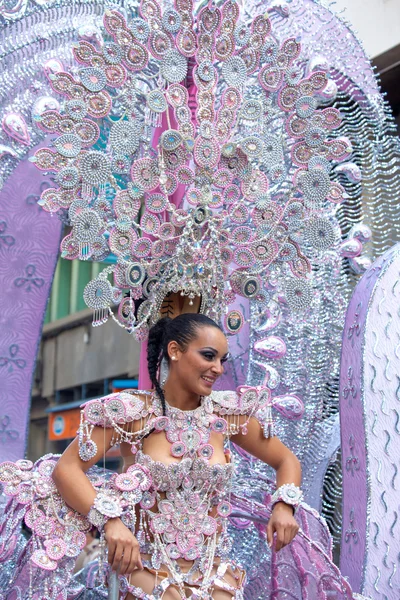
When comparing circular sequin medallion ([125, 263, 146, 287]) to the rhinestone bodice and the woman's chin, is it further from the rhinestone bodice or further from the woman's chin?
the rhinestone bodice

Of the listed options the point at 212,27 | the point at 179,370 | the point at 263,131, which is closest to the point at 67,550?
the point at 179,370

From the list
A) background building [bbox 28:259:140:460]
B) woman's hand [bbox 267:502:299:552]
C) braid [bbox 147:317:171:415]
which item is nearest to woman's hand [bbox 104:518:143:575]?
woman's hand [bbox 267:502:299:552]

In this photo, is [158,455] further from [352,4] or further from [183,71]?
[352,4]

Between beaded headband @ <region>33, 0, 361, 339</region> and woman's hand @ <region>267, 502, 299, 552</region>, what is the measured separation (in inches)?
27.4

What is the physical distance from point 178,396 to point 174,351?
14cm

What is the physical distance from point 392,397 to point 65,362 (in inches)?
329

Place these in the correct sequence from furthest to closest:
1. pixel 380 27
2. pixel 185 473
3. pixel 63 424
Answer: pixel 63 424, pixel 380 27, pixel 185 473

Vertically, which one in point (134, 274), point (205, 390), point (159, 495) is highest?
point (134, 274)

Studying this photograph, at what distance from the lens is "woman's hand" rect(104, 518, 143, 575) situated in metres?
2.46

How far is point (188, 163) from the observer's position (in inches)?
118

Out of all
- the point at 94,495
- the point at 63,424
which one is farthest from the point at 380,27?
the point at 63,424

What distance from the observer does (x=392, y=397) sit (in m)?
3.19

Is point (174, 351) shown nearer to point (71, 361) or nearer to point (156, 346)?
point (156, 346)

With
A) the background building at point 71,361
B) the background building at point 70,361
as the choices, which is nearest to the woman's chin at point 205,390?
the background building at point 71,361
